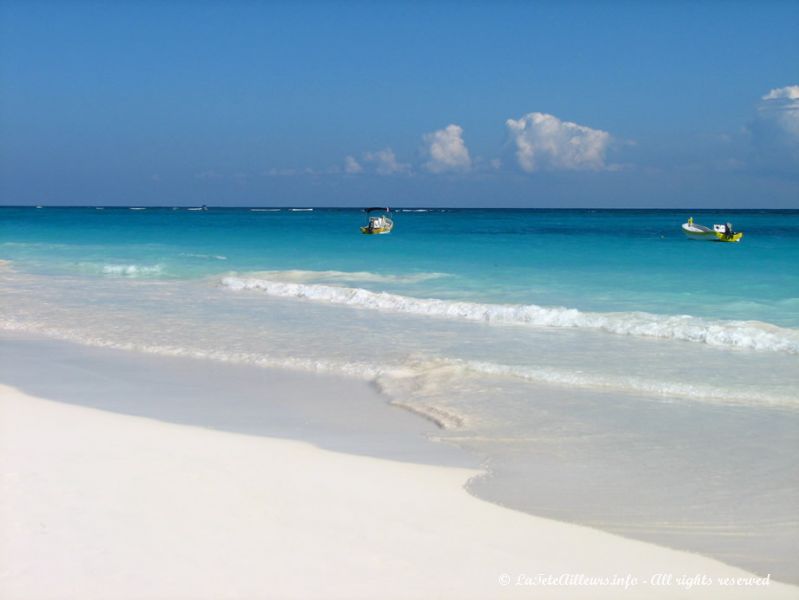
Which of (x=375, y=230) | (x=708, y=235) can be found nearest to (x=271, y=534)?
(x=708, y=235)

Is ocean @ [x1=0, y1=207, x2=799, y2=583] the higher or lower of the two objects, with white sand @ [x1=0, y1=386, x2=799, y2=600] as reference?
higher

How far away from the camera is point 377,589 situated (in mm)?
4207

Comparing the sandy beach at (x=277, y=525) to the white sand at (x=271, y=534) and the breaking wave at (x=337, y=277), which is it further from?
the breaking wave at (x=337, y=277)

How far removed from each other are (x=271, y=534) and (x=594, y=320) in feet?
35.5

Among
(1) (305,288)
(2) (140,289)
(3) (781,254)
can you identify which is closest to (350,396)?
(1) (305,288)

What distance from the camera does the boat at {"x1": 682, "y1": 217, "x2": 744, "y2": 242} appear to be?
44.3 meters

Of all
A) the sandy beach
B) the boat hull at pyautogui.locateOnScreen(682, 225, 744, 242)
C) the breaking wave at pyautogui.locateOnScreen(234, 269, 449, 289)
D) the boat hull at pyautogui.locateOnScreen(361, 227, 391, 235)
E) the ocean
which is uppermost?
the boat hull at pyautogui.locateOnScreen(682, 225, 744, 242)

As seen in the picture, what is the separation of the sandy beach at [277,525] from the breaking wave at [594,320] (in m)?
7.09

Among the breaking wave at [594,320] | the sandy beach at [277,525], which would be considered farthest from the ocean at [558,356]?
the sandy beach at [277,525]

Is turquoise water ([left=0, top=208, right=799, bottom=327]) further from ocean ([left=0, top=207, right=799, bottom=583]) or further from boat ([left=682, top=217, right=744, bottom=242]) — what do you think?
boat ([left=682, top=217, right=744, bottom=242])

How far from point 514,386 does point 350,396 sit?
2.04 meters

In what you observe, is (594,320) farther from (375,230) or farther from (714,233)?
(375,230)

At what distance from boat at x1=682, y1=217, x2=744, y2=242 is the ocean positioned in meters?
17.6

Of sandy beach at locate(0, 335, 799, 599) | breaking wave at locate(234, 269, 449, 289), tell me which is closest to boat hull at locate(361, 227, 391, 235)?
breaking wave at locate(234, 269, 449, 289)
